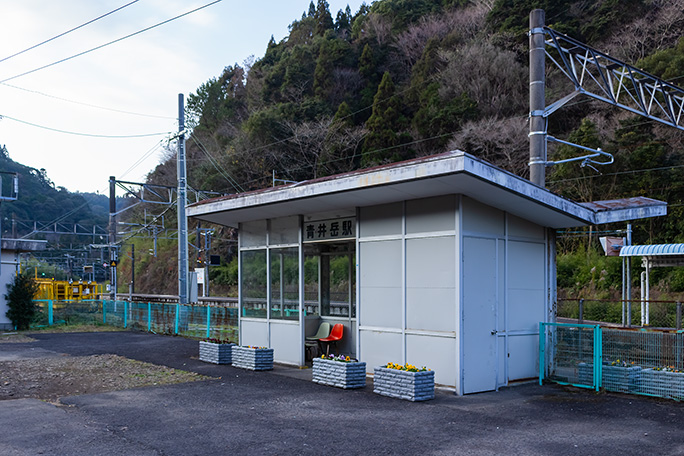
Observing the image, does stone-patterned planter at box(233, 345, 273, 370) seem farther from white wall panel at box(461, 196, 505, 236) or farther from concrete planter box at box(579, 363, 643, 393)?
concrete planter box at box(579, 363, 643, 393)

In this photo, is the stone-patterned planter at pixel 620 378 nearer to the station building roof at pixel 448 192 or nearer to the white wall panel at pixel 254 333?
the station building roof at pixel 448 192

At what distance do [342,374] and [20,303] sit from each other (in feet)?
59.1

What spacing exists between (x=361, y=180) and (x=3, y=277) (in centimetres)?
1940

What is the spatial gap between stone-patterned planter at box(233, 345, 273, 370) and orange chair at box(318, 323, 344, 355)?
4.28 feet

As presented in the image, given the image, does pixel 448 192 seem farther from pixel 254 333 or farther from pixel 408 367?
pixel 254 333

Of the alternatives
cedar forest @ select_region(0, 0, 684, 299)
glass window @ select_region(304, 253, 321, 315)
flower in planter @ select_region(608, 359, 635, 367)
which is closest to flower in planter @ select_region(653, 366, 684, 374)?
flower in planter @ select_region(608, 359, 635, 367)

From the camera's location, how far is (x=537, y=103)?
1268 cm

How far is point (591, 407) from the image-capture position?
9242 millimetres

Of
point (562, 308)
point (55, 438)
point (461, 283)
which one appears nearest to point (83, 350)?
point (55, 438)

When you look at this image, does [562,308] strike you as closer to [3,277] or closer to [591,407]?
[591,407]

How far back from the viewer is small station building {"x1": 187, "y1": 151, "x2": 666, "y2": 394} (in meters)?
10.1

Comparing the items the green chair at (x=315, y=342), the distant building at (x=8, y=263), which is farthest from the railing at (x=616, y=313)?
the distant building at (x=8, y=263)

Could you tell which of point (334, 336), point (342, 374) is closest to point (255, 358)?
point (334, 336)

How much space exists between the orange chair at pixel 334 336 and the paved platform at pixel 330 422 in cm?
250
